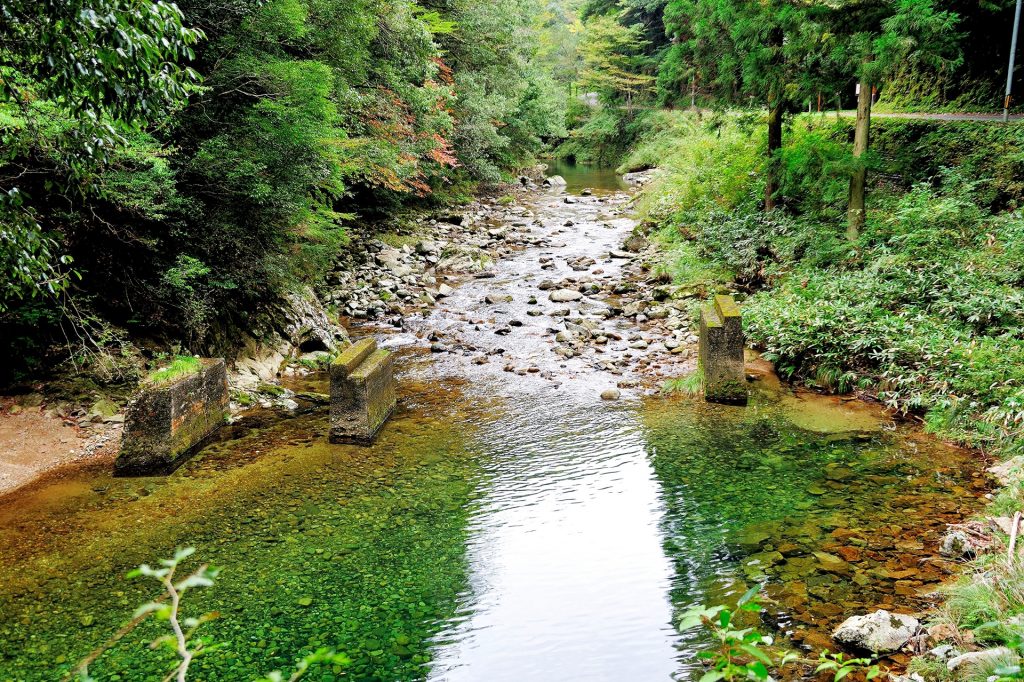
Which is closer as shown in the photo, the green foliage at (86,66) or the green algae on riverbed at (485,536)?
the green foliage at (86,66)

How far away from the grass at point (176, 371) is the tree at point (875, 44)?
11185 millimetres

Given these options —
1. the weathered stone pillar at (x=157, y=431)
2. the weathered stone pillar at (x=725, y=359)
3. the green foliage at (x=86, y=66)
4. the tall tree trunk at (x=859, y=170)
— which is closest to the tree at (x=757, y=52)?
the tall tree trunk at (x=859, y=170)

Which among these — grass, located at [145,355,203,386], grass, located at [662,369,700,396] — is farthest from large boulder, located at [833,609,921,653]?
grass, located at [145,355,203,386]

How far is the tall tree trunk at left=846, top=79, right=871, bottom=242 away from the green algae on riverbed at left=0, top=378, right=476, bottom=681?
876 centimetres

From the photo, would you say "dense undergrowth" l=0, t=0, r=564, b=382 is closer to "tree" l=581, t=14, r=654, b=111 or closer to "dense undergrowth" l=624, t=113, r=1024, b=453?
"dense undergrowth" l=624, t=113, r=1024, b=453

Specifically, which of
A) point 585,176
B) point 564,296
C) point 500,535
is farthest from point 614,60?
point 500,535

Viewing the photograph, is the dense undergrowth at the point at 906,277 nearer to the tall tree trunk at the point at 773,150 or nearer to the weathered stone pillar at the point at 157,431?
the tall tree trunk at the point at 773,150

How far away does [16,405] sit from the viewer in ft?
28.6

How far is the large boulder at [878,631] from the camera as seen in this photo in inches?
185

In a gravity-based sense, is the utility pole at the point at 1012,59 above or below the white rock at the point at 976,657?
above

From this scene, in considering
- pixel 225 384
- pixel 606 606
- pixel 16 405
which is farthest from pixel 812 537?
pixel 16 405

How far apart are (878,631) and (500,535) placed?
3335 millimetres

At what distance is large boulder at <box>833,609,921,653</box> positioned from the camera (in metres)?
4.69

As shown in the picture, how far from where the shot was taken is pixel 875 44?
11.4 m
